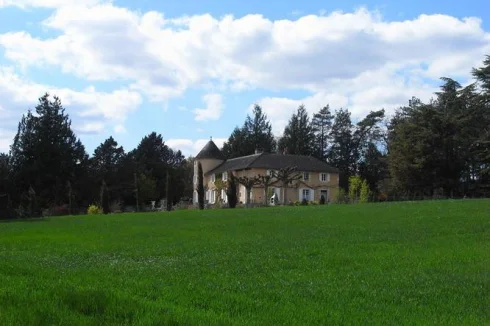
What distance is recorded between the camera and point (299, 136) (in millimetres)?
108375

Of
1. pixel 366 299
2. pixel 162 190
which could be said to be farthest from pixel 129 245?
pixel 162 190

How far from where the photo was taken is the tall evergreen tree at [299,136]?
107438 mm

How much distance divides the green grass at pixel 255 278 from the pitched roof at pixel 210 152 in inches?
2753

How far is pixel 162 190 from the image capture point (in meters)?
90.9

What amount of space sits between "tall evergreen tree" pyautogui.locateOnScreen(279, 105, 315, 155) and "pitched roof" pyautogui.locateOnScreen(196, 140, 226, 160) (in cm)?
1856

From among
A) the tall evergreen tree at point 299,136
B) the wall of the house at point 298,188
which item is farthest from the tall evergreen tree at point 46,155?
the tall evergreen tree at point 299,136

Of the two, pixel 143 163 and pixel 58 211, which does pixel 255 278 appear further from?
pixel 143 163

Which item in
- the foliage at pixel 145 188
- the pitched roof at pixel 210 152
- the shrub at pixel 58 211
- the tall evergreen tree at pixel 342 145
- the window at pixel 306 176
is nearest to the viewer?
the shrub at pixel 58 211

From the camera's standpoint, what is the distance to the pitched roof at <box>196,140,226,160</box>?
303ft


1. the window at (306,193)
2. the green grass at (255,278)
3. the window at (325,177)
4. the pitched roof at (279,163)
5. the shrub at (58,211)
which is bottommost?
the green grass at (255,278)

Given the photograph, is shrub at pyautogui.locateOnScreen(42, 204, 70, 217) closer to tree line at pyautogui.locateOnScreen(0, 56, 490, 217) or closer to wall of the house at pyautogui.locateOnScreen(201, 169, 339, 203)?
tree line at pyautogui.locateOnScreen(0, 56, 490, 217)

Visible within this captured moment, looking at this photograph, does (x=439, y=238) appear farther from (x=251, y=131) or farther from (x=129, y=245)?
(x=251, y=131)

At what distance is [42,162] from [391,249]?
213 feet

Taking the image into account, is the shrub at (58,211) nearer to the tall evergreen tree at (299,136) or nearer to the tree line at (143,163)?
the tree line at (143,163)
